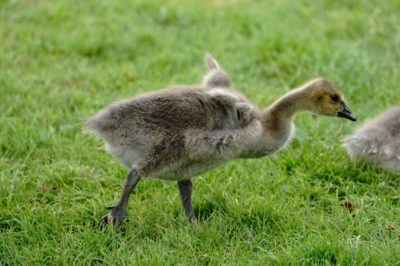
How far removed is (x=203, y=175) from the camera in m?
5.27

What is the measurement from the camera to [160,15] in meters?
8.62

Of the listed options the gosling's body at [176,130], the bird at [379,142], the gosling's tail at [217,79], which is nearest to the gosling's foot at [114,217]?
the gosling's body at [176,130]

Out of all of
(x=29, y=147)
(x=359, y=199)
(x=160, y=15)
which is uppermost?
(x=160, y=15)

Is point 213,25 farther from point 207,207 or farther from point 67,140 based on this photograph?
point 207,207

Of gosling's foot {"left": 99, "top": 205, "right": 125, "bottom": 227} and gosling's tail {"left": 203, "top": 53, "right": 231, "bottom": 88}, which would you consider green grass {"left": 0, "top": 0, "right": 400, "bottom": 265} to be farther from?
gosling's tail {"left": 203, "top": 53, "right": 231, "bottom": 88}

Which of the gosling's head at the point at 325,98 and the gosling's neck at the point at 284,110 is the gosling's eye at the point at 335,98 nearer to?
the gosling's head at the point at 325,98

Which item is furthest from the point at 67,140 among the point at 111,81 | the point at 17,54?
the point at 17,54

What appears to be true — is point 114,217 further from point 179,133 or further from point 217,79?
point 217,79

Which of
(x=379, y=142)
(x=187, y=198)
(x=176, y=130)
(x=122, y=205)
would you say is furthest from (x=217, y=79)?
(x=379, y=142)

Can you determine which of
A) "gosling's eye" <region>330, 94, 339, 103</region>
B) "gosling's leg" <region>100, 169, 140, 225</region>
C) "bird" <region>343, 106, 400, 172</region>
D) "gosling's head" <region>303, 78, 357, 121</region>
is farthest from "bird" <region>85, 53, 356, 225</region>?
"bird" <region>343, 106, 400, 172</region>

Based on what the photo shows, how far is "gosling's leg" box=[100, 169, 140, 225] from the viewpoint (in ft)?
14.6

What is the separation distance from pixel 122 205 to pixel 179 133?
652mm

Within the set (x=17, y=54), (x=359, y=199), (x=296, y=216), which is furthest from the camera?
(x=17, y=54)

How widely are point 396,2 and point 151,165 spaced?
18.6 feet
